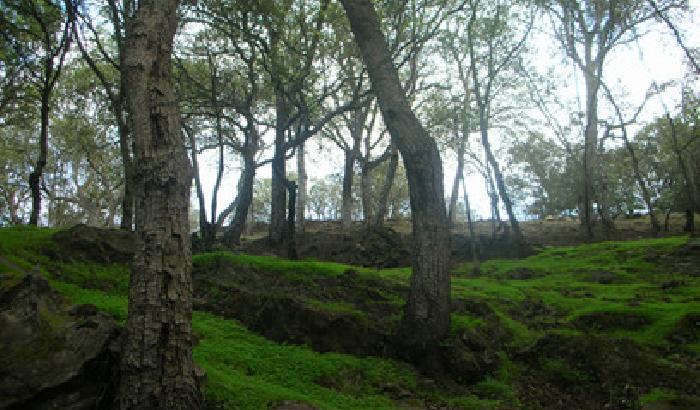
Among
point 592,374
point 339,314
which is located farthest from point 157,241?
point 592,374

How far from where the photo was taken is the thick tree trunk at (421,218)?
283 inches

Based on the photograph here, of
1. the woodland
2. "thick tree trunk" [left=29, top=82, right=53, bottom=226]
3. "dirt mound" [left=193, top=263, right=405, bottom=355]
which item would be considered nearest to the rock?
the woodland

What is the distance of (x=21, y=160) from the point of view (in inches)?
1357

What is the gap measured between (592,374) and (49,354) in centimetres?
717

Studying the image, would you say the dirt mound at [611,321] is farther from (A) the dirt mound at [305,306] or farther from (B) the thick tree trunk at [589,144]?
(B) the thick tree trunk at [589,144]

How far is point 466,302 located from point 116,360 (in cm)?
670

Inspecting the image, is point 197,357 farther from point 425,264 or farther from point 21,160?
point 21,160

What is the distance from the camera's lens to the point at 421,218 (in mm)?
7414

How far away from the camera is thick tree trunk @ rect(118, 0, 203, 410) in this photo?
411 centimetres

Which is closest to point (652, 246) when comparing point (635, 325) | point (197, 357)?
point (635, 325)

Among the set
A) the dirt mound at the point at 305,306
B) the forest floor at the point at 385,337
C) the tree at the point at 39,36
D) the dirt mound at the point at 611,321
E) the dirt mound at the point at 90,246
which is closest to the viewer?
the forest floor at the point at 385,337

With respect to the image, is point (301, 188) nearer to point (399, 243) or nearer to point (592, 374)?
point (399, 243)

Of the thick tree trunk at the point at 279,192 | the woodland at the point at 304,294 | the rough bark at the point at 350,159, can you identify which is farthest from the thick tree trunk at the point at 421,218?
the rough bark at the point at 350,159

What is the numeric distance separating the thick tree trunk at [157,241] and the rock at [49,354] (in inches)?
19.6
